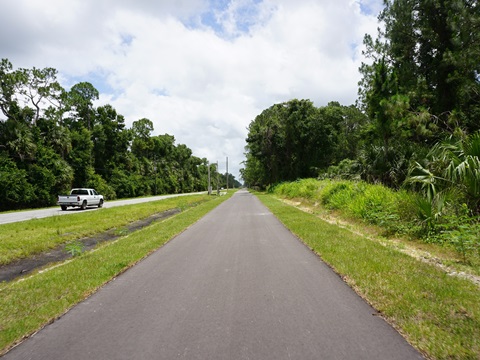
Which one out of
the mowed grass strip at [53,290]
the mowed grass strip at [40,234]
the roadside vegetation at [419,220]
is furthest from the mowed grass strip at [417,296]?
the mowed grass strip at [40,234]

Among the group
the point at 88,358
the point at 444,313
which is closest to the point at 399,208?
the point at 444,313

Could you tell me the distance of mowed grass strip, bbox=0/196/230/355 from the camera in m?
4.02

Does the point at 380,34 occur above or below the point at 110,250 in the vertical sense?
above

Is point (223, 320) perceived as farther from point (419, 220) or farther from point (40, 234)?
point (40, 234)

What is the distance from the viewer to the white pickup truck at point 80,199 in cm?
2455

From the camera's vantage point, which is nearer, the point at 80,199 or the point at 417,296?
the point at 417,296

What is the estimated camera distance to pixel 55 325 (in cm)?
398

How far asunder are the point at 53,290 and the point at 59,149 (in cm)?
3729

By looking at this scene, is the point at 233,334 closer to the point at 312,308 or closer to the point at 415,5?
the point at 312,308

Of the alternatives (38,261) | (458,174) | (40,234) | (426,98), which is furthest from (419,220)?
(40,234)

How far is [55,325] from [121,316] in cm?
81

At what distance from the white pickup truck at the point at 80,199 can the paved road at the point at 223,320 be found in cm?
2094

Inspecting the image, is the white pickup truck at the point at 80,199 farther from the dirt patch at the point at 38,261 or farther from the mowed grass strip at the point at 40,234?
the dirt patch at the point at 38,261

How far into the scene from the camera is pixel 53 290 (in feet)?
17.7
